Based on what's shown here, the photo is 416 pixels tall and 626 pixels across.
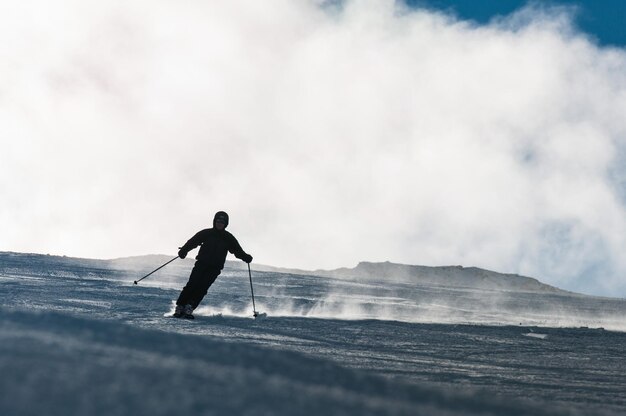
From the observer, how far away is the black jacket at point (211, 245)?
448 inches

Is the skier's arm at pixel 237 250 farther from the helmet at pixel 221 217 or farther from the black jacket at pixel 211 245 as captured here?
the helmet at pixel 221 217

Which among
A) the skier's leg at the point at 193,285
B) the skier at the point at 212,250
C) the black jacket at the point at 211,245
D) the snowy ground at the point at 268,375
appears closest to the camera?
the snowy ground at the point at 268,375

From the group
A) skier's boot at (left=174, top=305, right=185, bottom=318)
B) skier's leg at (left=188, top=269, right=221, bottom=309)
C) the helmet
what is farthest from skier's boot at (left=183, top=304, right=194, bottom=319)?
the helmet

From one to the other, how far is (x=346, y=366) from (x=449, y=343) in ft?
11.9

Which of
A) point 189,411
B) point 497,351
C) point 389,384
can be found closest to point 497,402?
point 389,384

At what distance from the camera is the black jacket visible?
11.4m

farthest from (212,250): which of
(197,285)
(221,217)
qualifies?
(197,285)

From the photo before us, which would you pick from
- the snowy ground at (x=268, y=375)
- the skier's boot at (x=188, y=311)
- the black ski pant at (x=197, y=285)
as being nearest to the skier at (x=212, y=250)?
the black ski pant at (x=197, y=285)

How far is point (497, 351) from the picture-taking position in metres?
8.16

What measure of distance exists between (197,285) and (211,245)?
0.87 metres

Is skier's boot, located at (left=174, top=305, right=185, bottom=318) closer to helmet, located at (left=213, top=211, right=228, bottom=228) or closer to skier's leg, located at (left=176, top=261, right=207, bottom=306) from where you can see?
skier's leg, located at (left=176, top=261, right=207, bottom=306)

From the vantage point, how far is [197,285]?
35.8 feet

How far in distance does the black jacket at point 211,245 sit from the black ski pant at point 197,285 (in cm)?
11

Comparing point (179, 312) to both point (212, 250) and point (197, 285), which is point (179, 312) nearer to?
point (197, 285)
